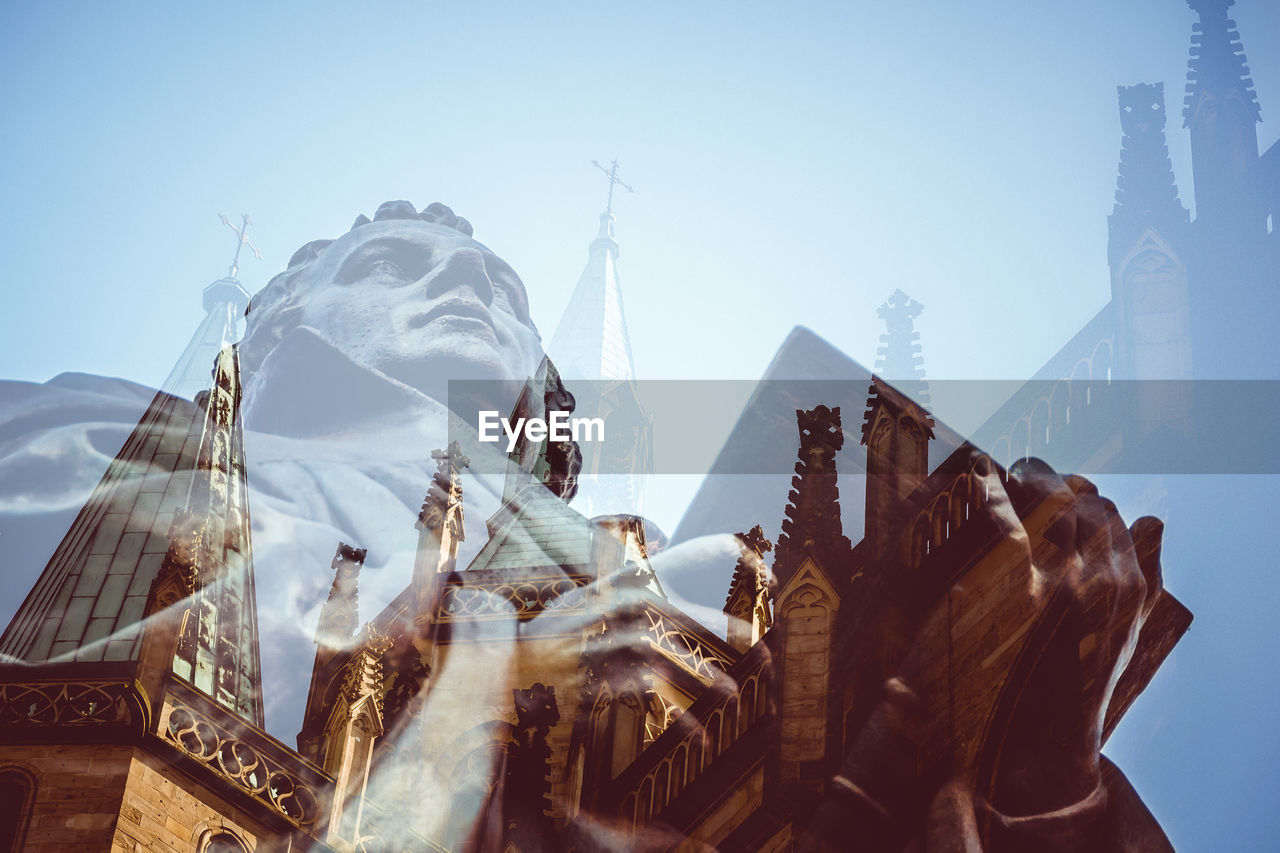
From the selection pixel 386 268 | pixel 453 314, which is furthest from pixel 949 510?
pixel 386 268

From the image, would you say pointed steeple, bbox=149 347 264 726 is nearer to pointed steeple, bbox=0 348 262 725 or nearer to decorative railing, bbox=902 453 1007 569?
pointed steeple, bbox=0 348 262 725

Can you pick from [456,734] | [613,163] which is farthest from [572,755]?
[613,163]

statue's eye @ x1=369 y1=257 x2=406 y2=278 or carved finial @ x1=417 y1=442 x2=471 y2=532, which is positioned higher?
statue's eye @ x1=369 y1=257 x2=406 y2=278

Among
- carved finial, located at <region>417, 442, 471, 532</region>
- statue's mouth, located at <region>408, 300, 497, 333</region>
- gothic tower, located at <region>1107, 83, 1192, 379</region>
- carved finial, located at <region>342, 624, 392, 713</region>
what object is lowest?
carved finial, located at <region>342, 624, 392, 713</region>

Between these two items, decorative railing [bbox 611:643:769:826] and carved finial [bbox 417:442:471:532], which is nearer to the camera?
decorative railing [bbox 611:643:769:826]

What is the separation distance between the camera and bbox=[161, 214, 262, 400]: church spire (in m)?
51.5

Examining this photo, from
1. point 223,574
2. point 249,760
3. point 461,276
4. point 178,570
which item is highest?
point 461,276

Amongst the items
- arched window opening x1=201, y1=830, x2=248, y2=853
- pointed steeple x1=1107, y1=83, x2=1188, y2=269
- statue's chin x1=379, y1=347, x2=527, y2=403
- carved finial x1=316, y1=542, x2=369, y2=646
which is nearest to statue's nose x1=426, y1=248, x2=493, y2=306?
statue's chin x1=379, y1=347, x2=527, y2=403

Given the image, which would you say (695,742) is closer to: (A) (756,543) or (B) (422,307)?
(A) (756,543)

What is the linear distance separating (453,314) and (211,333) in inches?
346

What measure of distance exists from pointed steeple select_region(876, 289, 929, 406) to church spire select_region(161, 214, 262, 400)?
74.3ft

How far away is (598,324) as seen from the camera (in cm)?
6150

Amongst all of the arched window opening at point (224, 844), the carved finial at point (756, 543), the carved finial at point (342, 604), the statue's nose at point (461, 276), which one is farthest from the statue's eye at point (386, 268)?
the arched window opening at point (224, 844)
